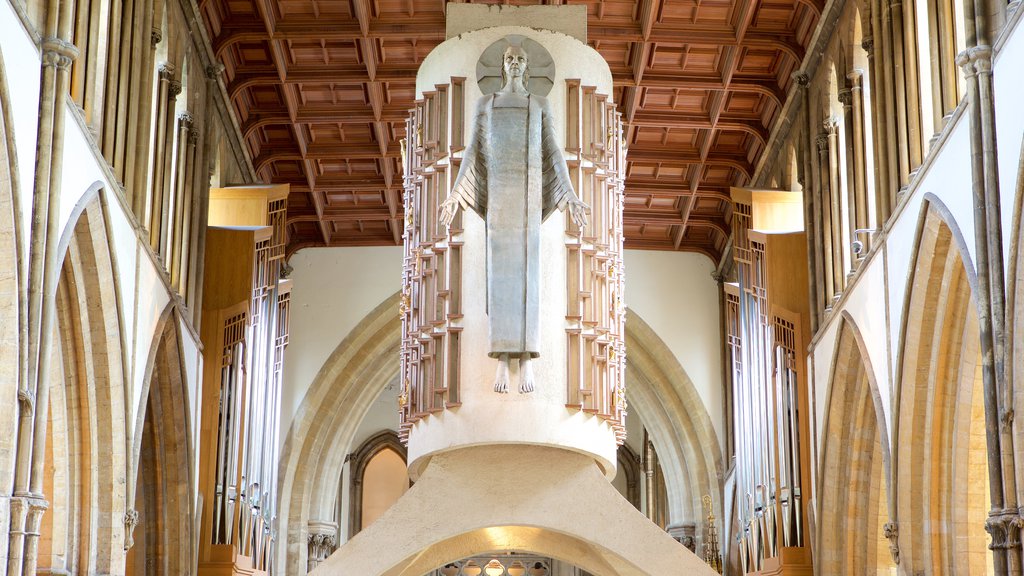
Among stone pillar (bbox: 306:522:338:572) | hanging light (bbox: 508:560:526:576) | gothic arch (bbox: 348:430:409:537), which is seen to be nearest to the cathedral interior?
stone pillar (bbox: 306:522:338:572)

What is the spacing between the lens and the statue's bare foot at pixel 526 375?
1307 cm

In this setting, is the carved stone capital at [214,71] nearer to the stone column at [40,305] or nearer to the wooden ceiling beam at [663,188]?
the stone column at [40,305]

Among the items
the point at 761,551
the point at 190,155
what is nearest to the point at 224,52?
the point at 190,155

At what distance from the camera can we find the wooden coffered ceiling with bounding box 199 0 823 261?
18.9 meters

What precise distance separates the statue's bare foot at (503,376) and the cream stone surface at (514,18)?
3.54 meters

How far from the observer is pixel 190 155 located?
Answer: 18203 millimetres

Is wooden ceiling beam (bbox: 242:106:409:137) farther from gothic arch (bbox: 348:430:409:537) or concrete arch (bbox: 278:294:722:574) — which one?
gothic arch (bbox: 348:430:409:537)

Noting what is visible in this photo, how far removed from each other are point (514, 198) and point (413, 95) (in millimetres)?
8071

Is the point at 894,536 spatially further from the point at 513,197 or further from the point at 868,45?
the point at 868,45

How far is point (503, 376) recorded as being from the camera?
13.1 meters

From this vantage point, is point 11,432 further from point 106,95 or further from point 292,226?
point 292,226

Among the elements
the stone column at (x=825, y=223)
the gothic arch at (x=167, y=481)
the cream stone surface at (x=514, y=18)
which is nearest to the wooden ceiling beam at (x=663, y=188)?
the stone column at (x=825, y=223)

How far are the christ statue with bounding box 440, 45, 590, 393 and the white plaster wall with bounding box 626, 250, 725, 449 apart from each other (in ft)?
40.0

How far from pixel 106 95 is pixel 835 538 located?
30.9 feet
